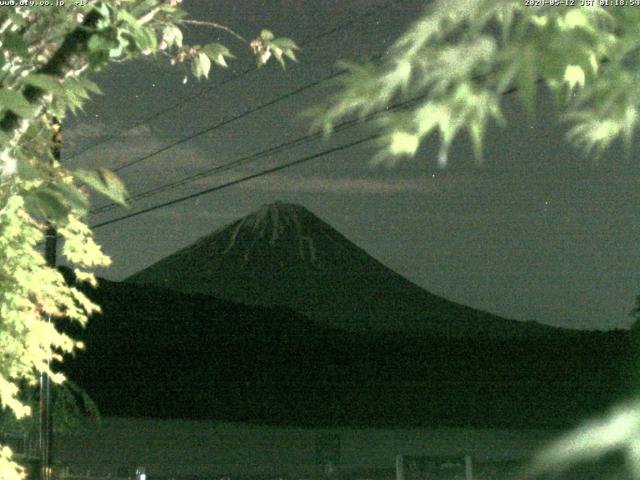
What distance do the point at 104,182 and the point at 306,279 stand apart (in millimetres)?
108391

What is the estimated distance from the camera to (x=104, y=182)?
3268 mm

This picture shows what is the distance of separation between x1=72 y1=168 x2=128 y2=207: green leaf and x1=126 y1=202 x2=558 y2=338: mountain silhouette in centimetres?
9722

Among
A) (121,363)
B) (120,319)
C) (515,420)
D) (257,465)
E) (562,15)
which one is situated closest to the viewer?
(562,15)

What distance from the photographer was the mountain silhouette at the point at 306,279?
105625 millimetres

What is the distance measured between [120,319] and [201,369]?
4.23 meters

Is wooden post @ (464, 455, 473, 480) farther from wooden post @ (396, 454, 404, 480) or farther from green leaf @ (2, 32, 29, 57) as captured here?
green leaf @ (2, 32, 29, 57)

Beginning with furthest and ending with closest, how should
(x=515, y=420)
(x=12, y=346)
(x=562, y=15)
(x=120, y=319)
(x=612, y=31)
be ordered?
(x=120, y=319) < (x=515, y=420) < (x=12, y=346) < (x=612, y=31) < (x=562, y=15)

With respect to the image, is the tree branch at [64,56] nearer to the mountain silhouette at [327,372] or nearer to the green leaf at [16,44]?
the green leaf at [16,44]

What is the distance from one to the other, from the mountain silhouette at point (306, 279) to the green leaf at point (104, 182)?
97.2m

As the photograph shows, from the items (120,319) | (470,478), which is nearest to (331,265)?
(120,319)

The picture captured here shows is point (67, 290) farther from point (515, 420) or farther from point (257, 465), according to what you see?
point (257, 465)

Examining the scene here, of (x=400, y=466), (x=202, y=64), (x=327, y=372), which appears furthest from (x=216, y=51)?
(x=327, y=372)

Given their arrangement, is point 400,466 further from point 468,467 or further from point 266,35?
point 266,35

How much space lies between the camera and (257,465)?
1428 inches
